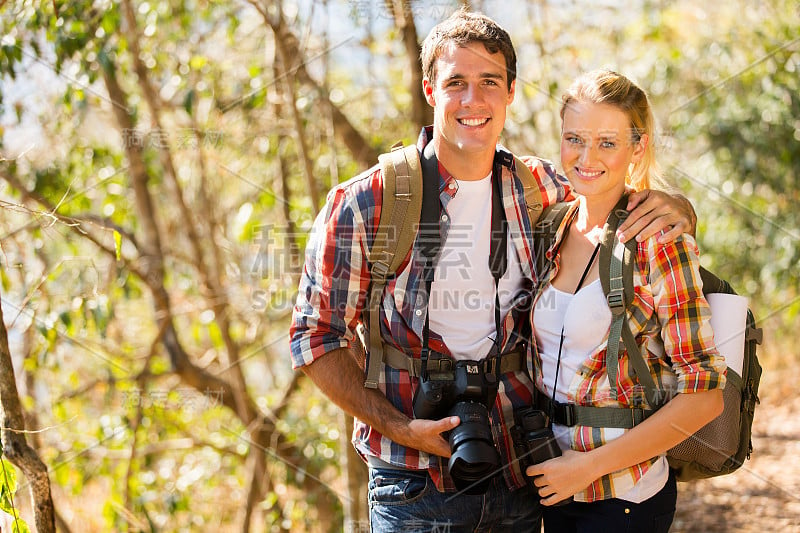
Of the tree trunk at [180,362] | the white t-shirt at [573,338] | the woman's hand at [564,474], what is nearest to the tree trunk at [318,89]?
the tree trunk at [180,362]

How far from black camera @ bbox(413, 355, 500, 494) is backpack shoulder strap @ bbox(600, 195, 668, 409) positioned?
0.29 meters

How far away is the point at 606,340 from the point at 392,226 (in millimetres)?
565

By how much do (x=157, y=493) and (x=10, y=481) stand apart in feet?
7.72

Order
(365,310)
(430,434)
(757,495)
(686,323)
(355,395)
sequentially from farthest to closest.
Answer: (757,495) → (365,310) → (355,395) → (430,434) → (686,323)

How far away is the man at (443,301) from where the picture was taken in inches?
75.7

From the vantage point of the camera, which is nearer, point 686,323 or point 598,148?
point 686,323

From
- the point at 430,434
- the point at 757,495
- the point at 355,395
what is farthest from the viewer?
the point at 757,495

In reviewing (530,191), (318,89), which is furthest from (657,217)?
(318,89)

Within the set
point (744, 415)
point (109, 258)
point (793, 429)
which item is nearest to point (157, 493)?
point (109, 258)

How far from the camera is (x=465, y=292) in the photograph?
2.00m

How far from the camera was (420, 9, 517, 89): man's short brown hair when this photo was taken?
2.00 metres

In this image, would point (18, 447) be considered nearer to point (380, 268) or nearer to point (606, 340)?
point (380, 268)

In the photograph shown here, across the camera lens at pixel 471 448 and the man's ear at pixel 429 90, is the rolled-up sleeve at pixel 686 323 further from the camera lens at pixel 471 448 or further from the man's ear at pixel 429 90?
the man's ear at pixel 429 90

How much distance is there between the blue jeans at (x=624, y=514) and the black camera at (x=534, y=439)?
148 millimetres
